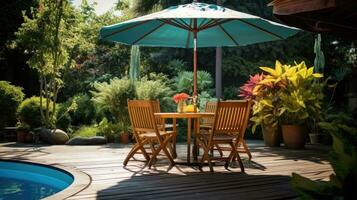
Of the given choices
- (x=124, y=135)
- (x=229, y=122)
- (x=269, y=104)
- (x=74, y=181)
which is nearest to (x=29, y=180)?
(x=74, y=181)

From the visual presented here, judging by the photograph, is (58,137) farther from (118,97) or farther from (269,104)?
(269,104)

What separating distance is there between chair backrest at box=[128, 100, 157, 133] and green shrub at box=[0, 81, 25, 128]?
18.2 feet

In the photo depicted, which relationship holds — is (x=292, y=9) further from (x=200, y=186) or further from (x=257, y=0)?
(x=257, y=0)

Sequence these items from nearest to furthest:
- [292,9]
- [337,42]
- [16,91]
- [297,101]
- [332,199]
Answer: [332,199]
[292,9]
[297,101]
[16,91]
[337,42]

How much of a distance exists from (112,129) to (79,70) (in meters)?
5.77

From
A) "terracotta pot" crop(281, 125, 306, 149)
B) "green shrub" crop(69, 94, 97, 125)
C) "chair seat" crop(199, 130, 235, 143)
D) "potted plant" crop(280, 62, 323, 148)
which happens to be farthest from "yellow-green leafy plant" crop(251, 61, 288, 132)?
"green shrub" crop(69, 94, 97, 125)

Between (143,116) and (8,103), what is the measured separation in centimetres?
589

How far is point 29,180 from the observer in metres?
6.07

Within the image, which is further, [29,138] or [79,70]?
[79,70]

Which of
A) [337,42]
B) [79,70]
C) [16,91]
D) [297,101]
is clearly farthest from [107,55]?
[297,101]

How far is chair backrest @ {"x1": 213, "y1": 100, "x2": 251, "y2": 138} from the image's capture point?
523 cm

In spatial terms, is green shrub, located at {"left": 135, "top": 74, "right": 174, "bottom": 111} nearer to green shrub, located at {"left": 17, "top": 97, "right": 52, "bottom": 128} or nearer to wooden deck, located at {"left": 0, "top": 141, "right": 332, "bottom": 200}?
green shrub, located at {"left": 17, "top": 97, "right": 52, "bottom": 128}

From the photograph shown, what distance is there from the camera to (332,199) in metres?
2.49

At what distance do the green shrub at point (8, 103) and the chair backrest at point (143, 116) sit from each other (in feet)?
18.2
